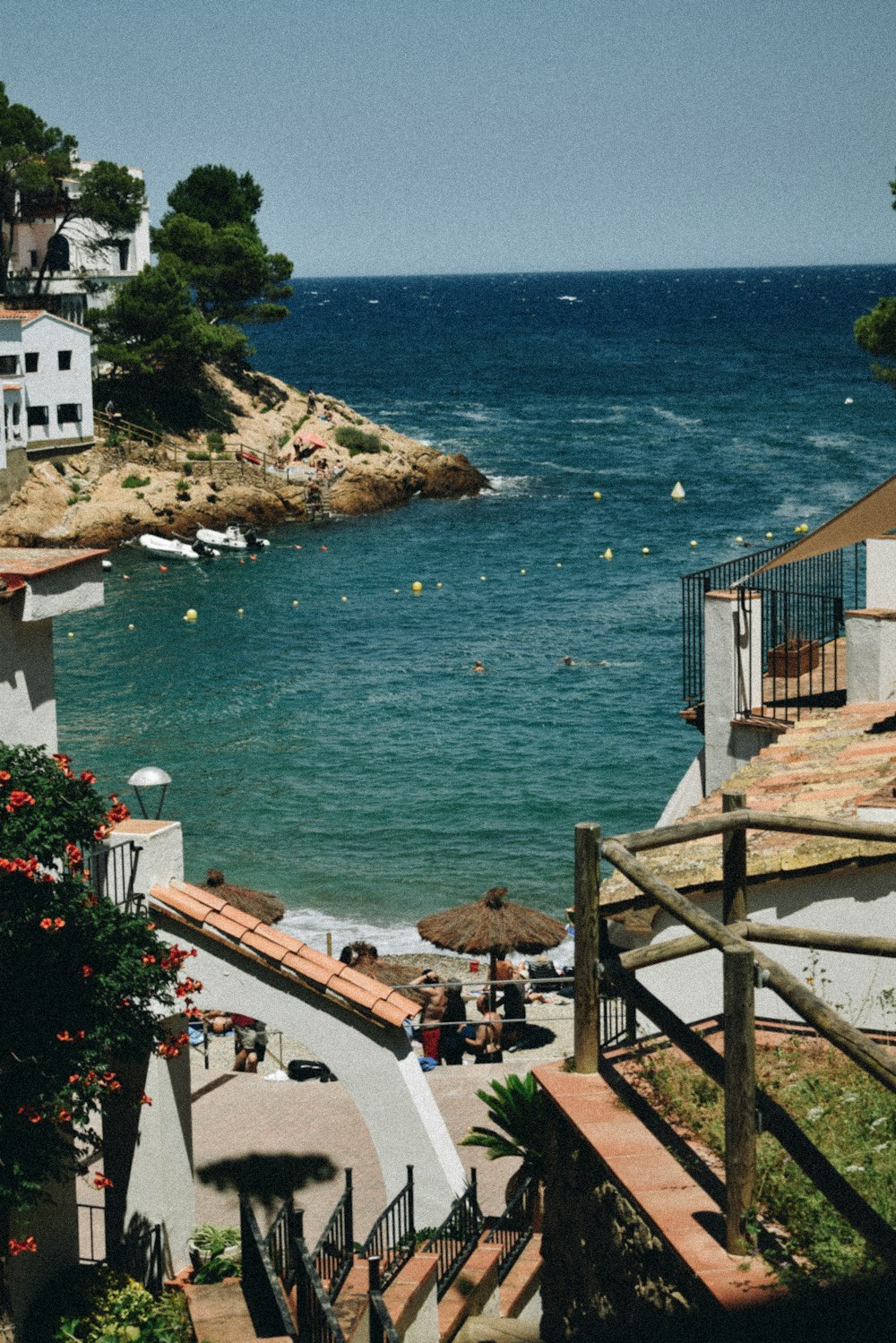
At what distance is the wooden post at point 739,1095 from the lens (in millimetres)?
4605

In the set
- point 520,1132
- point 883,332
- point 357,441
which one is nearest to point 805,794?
point 520,1132

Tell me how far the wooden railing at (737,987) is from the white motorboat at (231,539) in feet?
196

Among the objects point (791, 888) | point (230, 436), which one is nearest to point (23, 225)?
point (230, 436)

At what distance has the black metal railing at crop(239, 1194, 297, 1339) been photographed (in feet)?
29.4

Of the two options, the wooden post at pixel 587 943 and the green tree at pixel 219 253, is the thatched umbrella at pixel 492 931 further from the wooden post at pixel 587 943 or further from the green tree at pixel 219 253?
the green tree at pixel 219 253

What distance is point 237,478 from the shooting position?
70688 mm

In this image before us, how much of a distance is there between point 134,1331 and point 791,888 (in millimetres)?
4916

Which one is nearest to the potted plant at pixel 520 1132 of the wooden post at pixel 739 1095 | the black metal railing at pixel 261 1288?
the black metal railing at pixel 261 1288

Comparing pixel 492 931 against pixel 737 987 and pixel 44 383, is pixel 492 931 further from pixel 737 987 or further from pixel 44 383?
pixel 44 383

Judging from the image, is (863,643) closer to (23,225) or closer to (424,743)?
(424,743)

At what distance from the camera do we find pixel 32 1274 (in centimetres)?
1046

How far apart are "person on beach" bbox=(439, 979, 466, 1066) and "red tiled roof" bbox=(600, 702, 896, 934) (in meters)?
5.68

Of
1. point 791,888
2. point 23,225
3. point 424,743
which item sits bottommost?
point 424,743

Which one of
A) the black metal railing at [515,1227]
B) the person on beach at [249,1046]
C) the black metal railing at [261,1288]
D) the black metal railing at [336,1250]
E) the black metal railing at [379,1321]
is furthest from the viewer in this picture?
the person on beach at [249,1046]
